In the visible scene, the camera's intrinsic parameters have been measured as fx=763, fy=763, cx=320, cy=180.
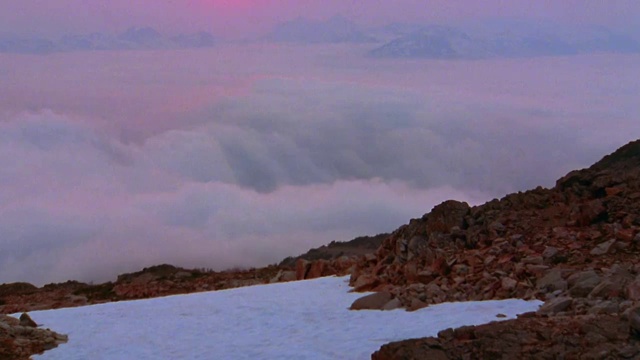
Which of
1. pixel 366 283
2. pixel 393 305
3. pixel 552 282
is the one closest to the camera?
pixel 552 282

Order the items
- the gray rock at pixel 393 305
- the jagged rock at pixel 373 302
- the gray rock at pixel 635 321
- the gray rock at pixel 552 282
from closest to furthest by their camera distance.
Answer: the gray rock at pixel 635 321 < the gray rock at pixel 552 282 < the gray rock at pixel 393 305 < the jagged rock at pixel 373 302

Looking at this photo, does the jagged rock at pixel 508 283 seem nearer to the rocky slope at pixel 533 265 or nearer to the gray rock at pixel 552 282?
the rocky slope at pixel 533 265

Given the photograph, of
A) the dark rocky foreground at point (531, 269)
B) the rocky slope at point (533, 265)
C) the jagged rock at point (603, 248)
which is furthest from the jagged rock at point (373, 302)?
the jagged rock at point (603, 248)

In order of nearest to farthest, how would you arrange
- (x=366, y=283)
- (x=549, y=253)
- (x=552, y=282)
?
(x=552, y=282)
(x=549, y=253)
(x=366, y=283)

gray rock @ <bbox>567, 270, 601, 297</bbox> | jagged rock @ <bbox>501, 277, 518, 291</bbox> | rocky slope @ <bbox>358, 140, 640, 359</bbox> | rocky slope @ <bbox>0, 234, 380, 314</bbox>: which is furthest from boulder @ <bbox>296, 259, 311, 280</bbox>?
gray rock @ <bbox>567, 270, 601, 297</bbox>

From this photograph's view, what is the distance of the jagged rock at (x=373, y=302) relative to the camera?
15047 mm

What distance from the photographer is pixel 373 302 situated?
49.6 ft

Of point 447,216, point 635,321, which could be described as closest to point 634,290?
point 635,321

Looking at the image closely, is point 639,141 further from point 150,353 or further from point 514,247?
point 150,353

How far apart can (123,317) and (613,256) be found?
34.2ft

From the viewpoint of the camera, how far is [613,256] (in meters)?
15.0

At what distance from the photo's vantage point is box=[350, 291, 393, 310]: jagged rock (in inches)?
592

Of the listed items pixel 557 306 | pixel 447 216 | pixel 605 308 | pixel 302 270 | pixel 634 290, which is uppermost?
pixel 447 216

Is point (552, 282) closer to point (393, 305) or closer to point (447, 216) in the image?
point (393, 305)
